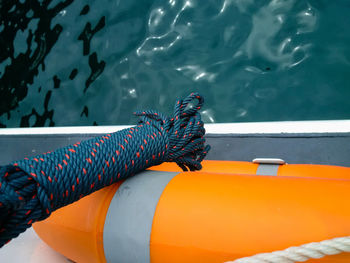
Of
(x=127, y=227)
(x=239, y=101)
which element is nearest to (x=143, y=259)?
(x=127, y=227)

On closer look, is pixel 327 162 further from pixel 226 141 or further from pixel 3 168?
pixel 3 168

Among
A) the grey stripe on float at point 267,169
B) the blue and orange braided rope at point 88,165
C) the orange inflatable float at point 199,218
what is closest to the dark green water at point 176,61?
the grey stripe on float at point 267,169

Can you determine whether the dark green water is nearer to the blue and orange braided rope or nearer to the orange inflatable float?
the blue and orange braided rope

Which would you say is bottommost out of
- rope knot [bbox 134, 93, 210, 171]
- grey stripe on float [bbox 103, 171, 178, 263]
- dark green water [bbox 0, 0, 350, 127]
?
grey stripe on float [bbox 103, 171, 178, 263]

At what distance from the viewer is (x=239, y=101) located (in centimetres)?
170

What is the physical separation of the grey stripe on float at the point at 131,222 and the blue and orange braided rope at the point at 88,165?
0.05 m

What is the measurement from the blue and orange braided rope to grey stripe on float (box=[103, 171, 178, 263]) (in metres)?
0.05

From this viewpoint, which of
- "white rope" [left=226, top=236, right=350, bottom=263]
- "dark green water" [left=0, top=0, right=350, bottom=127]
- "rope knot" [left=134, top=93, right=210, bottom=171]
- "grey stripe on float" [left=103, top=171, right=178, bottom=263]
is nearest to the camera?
"white rope" [left=226, top=236, right=350, bottom=263]

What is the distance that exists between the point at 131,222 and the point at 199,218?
0.13 m

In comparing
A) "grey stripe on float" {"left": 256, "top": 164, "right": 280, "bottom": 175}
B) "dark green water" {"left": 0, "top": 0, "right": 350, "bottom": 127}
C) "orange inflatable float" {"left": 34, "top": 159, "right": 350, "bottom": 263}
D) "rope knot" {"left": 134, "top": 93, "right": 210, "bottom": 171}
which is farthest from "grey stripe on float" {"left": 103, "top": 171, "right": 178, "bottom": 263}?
"dark green water" {"left": 0, "top": 0, "right": 350, "bottom": 127}

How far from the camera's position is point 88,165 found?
57cm

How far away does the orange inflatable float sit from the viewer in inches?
19.2

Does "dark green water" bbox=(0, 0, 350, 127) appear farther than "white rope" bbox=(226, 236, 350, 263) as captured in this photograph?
Yes

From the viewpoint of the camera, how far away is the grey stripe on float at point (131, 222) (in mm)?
555
